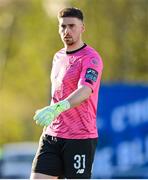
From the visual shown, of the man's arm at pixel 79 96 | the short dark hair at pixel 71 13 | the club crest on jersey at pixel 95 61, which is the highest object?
the short dark hair at pixel 71 13

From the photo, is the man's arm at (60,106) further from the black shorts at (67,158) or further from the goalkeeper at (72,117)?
the black shorts at (67,158)

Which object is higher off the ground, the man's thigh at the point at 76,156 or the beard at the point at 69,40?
the beard at the point at 69,40

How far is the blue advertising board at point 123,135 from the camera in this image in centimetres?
1677

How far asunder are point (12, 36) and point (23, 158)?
17.6m

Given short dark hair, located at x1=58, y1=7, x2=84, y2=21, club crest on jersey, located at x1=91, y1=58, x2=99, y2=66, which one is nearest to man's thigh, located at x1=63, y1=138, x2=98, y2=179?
club crest on jersey, located at x1=91, y1=58, x2=99, y2=66

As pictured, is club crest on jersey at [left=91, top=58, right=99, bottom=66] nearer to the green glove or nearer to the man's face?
the man's face

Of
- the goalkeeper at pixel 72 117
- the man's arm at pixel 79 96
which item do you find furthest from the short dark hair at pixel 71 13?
the man's arm at pixel 79 96

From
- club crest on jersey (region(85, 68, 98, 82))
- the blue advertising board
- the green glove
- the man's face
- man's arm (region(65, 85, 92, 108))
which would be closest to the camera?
the green glove

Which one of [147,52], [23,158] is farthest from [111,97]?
[147,52]

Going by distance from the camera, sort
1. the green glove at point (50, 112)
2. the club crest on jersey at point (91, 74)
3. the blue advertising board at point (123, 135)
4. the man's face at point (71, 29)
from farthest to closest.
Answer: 1. the blue advertising board at point (123, 135)
2. the man's face at point (71, 29)
3. the club crest on jersey at point (91, 74)
4. the green glove at point (50, 112)

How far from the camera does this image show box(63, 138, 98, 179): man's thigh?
27.4ft

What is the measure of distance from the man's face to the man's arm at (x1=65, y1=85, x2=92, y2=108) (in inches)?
18.7

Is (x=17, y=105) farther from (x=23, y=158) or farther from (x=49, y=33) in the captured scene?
(x=23, y=158)

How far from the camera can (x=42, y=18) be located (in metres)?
39.6
